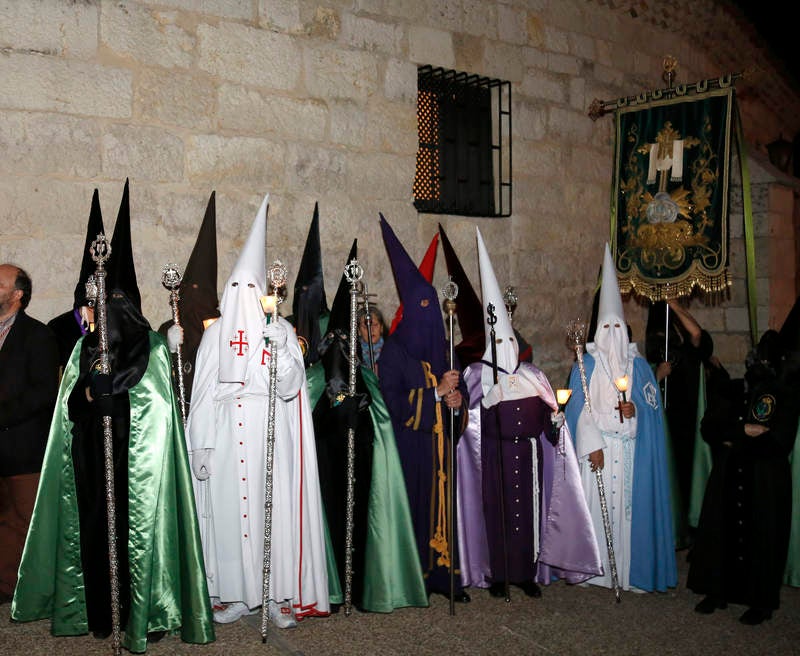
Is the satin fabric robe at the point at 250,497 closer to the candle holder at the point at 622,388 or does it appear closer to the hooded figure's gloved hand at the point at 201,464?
the hooded figure's gloved hand at the point at 201,464

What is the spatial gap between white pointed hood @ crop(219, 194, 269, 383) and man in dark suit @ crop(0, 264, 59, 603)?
1023 millimetres

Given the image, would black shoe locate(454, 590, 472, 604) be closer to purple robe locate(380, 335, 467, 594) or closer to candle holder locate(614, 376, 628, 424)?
purple robe locate(380, 335, 467, 594)

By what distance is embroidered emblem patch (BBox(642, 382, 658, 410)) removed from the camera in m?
5.40

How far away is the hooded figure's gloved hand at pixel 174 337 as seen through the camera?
4734mm

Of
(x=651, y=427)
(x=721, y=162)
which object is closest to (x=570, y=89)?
(x=721, y=162)

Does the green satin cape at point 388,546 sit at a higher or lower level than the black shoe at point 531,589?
higher

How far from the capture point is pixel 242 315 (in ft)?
14.9

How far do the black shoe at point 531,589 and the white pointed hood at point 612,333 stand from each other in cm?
138

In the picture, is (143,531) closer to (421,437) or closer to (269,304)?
(269,304)

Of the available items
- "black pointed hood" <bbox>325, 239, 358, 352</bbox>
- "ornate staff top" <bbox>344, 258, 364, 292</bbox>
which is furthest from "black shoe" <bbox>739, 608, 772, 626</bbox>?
"ornate staff top" <bbox>344, 258, 364, 292</bbox>

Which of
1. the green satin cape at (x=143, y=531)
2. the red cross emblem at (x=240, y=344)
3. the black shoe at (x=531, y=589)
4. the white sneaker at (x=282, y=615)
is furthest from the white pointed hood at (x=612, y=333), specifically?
the green satin cape at (x=143, y=531)

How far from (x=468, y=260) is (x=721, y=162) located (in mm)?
2032

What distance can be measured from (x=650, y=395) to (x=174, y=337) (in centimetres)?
298

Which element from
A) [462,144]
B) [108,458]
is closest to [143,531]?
[108,458]
